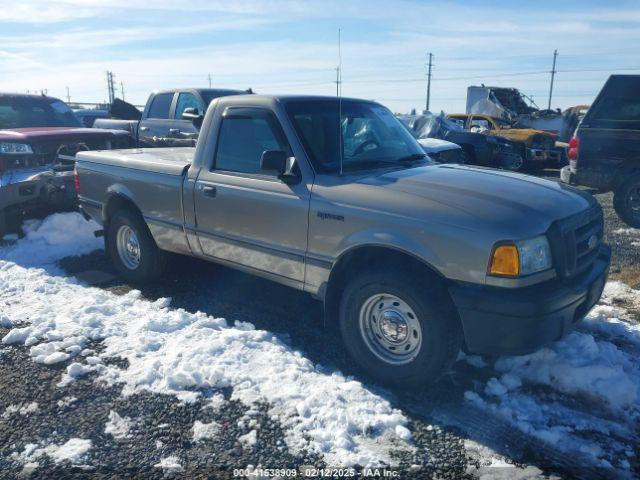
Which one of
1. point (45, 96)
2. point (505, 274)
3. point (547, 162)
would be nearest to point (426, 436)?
point (505, 274)

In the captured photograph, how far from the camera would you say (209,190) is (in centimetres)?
443

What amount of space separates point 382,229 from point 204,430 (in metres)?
1.62

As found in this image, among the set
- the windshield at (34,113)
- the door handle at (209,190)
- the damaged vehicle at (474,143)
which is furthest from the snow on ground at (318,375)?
the damaged vehicle at (474,143)

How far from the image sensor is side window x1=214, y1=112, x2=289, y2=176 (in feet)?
13.6

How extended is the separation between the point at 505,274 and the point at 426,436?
3.40 feet

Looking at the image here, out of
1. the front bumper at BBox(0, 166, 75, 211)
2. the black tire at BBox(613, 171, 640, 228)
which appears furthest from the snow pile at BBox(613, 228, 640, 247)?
the front bumper at BBox(0, 166, 75, 211)

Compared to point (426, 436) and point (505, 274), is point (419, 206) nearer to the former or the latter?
point (505, 274)

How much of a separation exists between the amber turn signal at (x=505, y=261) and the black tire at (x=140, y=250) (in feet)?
11.6

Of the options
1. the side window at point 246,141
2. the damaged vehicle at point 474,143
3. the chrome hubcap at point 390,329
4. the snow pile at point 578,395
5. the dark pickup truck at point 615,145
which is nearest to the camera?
the snow pile at point 578,395

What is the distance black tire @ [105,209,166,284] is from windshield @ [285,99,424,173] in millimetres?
2197

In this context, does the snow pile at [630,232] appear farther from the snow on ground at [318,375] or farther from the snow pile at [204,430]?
the snow pile at [204,430]

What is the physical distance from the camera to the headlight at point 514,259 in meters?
2.99

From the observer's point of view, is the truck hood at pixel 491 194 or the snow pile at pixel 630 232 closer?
the truck hood at pixel 491 194

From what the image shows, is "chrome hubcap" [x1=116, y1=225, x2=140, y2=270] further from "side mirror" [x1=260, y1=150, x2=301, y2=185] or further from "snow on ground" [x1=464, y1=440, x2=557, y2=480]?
"snow on ground" [x1=464, y1=440, x2=557, y2=480]
